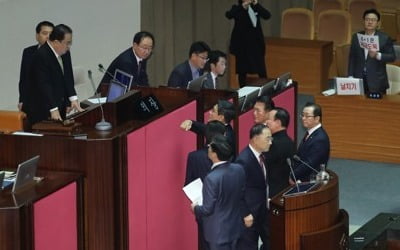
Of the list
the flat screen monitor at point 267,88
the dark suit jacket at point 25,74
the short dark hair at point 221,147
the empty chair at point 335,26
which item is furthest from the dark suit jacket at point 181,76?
the empty chair at point 335,26

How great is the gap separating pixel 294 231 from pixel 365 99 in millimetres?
4340

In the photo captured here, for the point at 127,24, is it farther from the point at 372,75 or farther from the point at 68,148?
the point at 68,148

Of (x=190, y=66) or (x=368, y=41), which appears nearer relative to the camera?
(x=190, y=66)

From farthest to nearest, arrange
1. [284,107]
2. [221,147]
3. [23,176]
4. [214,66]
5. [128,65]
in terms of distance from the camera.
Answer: [284,107]
[214,66]
[128,65]
[221,147]
[23,176]

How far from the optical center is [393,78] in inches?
472

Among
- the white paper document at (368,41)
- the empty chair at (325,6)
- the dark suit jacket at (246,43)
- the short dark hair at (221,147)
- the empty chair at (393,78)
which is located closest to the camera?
the short dark hair at (221,147)

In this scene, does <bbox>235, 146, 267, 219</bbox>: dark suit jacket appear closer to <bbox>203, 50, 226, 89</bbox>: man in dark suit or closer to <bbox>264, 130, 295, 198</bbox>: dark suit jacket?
<bbox>264, 130, 295, 198</bbox>: dark suit jacket

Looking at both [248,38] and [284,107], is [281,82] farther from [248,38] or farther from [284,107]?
[248,38]

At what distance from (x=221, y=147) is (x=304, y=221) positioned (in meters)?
0.76

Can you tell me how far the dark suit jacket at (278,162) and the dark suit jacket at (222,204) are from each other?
649 millimetres

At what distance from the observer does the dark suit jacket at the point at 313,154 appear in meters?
8.16

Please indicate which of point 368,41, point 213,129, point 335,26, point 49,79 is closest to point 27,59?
point 49,79

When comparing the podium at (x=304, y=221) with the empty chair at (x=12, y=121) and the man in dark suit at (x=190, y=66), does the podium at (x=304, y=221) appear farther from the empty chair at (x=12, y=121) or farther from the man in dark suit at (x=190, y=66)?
the empty chair at (x=12, y=121)

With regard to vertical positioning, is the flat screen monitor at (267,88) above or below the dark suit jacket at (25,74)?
below
